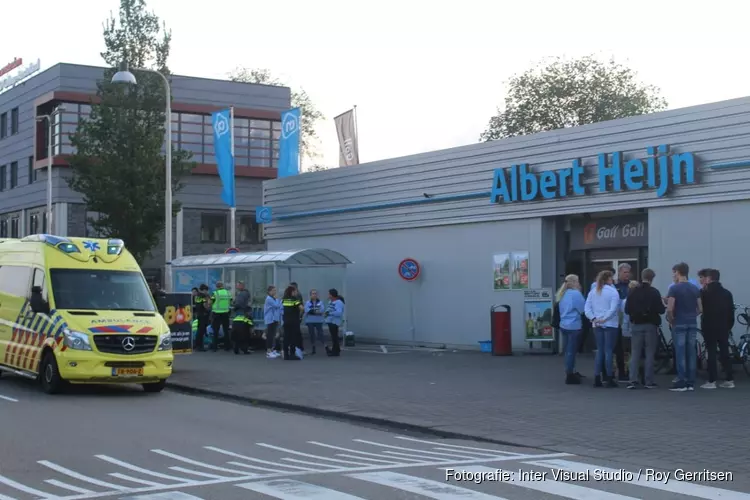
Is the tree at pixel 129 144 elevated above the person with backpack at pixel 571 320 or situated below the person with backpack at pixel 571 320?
above

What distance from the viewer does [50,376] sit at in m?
15.7

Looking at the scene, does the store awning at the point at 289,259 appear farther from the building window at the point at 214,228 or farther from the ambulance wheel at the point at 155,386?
the building window at the point at 214,228

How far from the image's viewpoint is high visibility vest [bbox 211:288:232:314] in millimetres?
25203

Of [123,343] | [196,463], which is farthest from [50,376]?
[196,463]

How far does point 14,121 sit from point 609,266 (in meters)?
41.9

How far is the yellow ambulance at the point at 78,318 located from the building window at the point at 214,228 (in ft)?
109

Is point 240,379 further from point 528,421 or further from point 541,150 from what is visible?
point 541,150

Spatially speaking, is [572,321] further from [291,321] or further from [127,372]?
[291,321]

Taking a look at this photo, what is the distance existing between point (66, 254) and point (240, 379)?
3.80 meters

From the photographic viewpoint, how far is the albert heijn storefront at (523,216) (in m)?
19.7

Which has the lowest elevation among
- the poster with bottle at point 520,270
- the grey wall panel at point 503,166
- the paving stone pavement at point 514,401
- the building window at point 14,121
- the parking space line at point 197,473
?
the parking space line at point 197,473

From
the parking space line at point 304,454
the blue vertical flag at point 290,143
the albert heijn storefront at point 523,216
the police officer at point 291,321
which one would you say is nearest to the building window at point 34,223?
the blue vertical flag at point 290,143

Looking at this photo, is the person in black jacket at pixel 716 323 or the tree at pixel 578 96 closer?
the person in black jacket at pixel 716 323

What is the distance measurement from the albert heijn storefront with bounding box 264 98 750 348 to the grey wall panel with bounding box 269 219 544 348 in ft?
0.13
